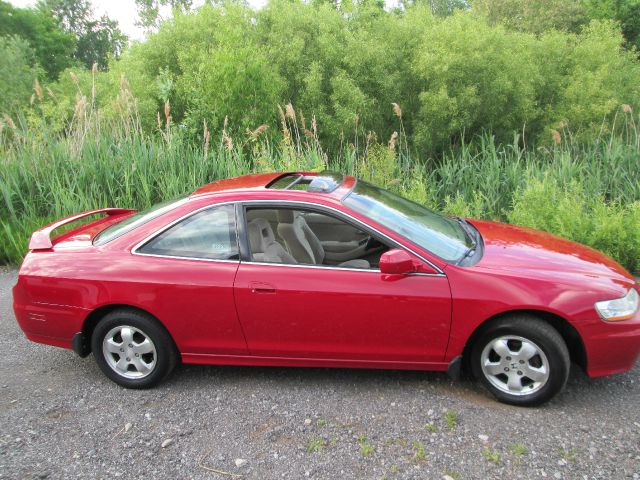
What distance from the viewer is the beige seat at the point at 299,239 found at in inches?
154

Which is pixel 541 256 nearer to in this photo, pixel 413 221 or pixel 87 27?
pixel 413 221

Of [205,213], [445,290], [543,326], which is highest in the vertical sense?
[205,213]

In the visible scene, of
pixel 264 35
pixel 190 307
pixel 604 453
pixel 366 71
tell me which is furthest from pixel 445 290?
pixel 264 35

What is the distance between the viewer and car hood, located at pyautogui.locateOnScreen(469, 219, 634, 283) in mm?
3543

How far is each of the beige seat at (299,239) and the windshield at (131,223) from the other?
2.40 ft

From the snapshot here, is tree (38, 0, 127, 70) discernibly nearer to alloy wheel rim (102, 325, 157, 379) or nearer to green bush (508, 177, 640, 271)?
green bush (508, 177, 640, 271)

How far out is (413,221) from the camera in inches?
158

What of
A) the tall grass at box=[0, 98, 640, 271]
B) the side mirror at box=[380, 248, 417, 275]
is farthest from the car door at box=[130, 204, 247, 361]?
the tall grass at box=[0, 98, 640, 271]

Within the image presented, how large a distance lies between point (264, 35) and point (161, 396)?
36.5 ft

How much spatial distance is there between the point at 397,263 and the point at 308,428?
1.14 m

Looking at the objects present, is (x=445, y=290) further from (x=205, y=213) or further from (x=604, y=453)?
(x=205, y=213)

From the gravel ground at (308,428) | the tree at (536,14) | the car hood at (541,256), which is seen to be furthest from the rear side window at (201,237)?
the tree at (536,14)

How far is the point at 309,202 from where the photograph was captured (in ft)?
12.1

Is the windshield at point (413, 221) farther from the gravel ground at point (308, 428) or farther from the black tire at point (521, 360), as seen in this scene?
the gravel ground at point (308, 428)
